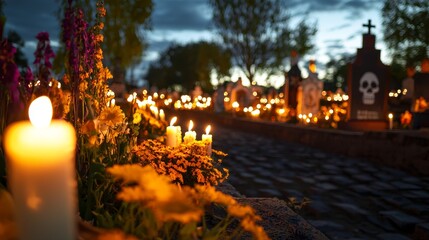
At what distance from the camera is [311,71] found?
58.3 ft

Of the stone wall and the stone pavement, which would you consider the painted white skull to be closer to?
the stone wall

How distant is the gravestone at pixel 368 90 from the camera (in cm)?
1297

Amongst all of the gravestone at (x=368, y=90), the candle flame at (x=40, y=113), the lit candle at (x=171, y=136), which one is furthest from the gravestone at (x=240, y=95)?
the candle flame at (x=40, y=113)

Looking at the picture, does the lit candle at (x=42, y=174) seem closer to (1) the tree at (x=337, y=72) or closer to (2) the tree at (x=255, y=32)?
(2) the tree at (x=255, y=32)

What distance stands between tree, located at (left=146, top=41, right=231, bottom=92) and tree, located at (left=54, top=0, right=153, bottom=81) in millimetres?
16296

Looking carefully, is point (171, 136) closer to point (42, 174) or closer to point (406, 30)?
point (42, 174)

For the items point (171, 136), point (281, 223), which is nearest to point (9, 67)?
point (281, 223)

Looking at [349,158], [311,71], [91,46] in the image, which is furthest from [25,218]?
[311,71]

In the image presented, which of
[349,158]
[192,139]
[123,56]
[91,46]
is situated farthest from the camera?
[123,56]

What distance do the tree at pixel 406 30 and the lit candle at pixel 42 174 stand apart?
30.7 meters

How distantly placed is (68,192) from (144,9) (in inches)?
1175

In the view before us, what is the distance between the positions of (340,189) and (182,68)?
62.7 m

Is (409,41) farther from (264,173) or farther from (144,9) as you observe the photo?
(264,173)

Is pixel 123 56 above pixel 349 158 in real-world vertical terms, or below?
above
